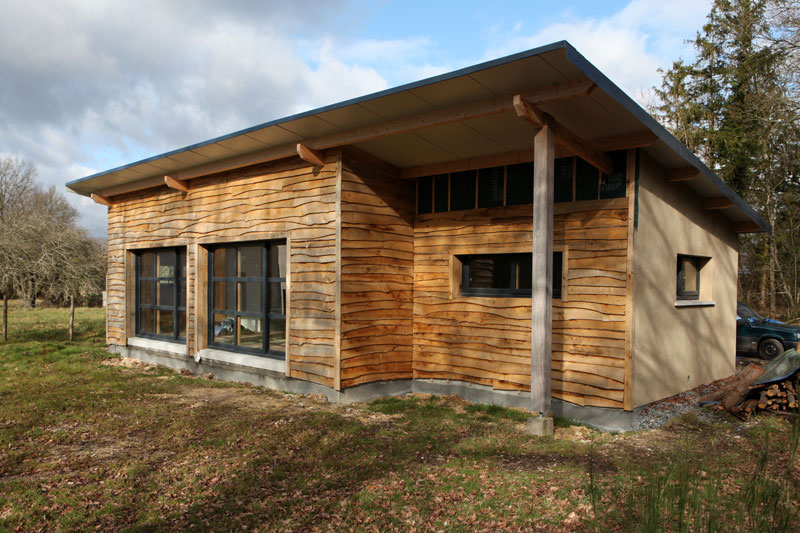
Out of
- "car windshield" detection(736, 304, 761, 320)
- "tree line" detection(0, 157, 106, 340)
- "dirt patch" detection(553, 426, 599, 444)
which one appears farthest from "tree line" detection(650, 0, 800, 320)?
"tree line" detection(0, 157, 106, 340)

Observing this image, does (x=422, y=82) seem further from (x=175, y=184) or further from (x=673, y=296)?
(x=175, y=184)

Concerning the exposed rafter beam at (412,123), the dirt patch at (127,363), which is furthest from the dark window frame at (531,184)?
the dirt patch at (127,363)

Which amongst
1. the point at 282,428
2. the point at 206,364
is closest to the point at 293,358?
the point at 282,428

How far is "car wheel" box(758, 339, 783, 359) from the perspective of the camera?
10.4 meters

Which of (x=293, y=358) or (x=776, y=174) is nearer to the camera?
(x=293, y=358)

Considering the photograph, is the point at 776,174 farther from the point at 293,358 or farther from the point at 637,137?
the point at 293,358

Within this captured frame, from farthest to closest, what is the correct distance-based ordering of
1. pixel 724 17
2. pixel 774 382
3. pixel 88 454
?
pixel 724 17 < pixel 774 382 < pixel 88 454

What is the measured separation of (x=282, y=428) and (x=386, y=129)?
340cm

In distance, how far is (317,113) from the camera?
17.9 feet

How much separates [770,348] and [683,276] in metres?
5.23

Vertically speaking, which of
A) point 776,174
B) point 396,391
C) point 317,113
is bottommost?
point 396,391

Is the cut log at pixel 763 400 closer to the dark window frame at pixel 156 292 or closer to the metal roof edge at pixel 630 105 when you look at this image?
the metal roof edge at pixel 630 105

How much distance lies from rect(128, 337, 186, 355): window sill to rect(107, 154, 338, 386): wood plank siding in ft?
1.46

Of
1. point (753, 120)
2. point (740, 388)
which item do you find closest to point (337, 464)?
point (740, 388)
